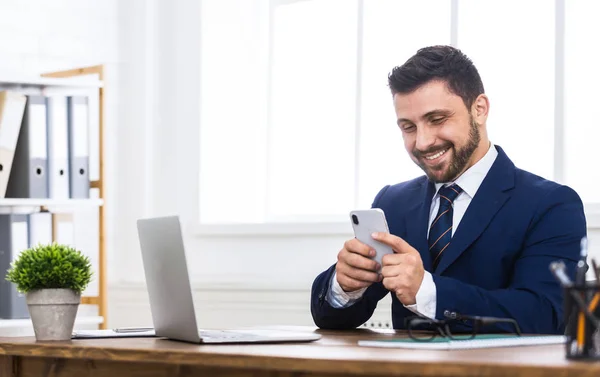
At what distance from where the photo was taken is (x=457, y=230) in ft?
7.75

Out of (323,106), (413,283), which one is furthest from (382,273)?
(323,106)

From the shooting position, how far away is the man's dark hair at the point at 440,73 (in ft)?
8.04

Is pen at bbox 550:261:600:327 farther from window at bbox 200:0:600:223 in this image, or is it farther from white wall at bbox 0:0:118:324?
white wall at bbox 0:0:118:324

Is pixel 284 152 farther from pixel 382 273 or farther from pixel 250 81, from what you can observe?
pixel 382 273

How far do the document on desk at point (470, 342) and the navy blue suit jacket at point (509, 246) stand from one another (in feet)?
1.26

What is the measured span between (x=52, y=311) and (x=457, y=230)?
0.96m

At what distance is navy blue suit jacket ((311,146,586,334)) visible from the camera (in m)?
2.20

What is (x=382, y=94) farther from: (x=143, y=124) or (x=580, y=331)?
(x=580, y=331)

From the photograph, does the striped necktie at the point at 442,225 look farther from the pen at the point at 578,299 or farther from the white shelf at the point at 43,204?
the white shelf at the point at 43,204

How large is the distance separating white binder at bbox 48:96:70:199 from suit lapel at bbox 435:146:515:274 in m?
1.71

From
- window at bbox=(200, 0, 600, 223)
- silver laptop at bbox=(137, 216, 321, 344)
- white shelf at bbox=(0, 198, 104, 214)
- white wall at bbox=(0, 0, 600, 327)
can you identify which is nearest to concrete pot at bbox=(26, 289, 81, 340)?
silver laptop at bbox=(137, 216, 321, 344)

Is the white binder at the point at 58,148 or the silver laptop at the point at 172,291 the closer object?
the silver laptop at the point at 172,291

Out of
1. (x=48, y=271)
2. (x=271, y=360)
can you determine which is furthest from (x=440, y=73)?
(x=271, y=360)

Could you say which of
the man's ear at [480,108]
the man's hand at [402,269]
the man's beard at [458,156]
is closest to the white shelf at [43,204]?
the man's beard at [458,156]
